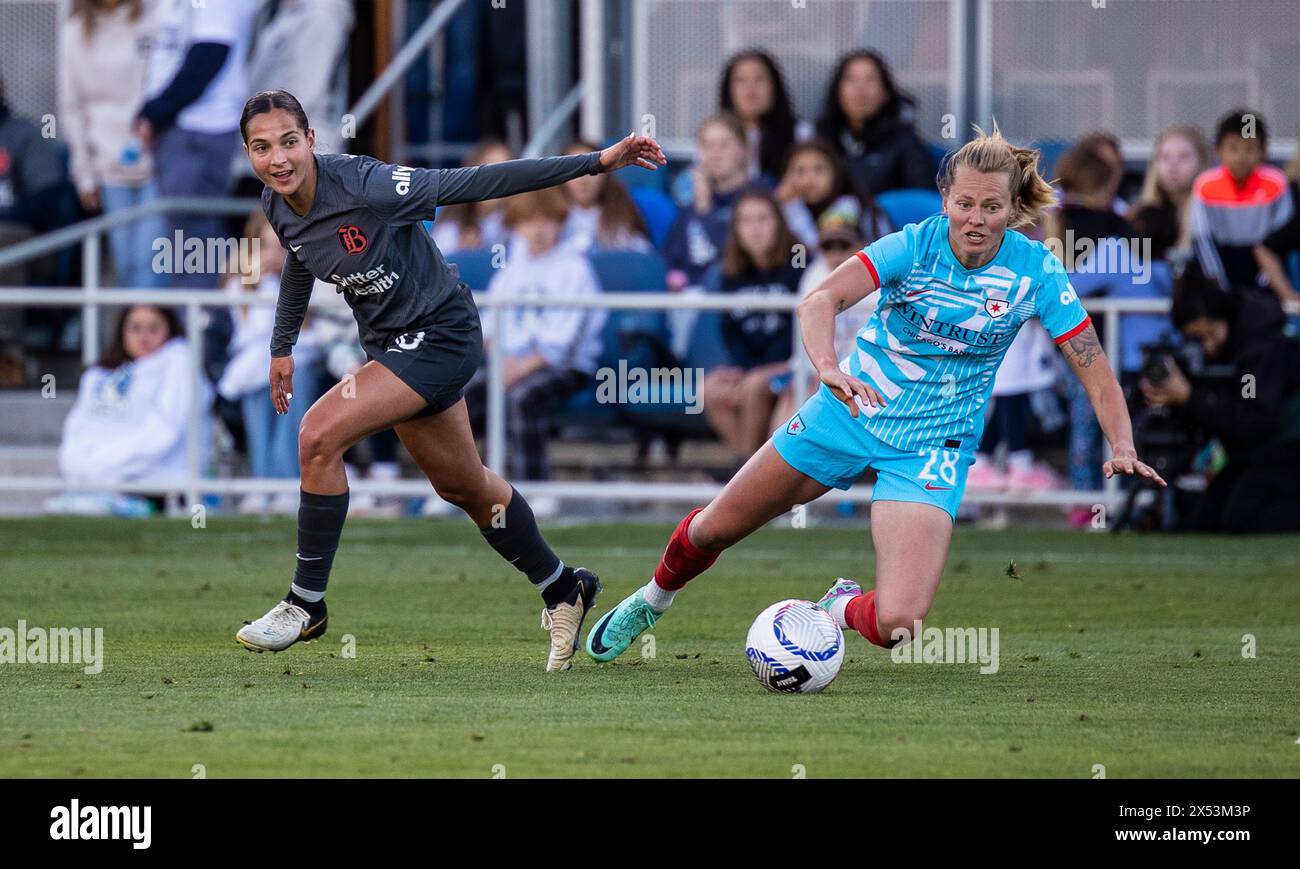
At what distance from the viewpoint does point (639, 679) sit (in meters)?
7.29

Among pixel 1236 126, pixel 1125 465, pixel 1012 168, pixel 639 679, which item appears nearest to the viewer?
pixel 1125 465

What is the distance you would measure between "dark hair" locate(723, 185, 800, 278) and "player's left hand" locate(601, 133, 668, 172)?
20.9 ft

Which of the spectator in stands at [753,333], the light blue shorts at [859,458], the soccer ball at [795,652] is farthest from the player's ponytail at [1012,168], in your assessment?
Result: the spectator in stands at [753,333]

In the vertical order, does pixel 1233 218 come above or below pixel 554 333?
above

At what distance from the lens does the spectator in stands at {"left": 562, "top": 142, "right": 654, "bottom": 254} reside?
1445 cm

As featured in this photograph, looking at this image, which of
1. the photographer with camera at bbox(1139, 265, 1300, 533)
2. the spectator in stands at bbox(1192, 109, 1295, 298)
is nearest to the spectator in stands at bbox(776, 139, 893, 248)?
the spectator in stands at bbox(1192, 109, 1295, 298)

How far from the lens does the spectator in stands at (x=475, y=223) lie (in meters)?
14.8

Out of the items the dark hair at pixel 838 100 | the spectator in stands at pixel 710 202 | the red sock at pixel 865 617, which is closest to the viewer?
the red sock at pixel 865 617

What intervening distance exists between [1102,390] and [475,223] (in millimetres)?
8421

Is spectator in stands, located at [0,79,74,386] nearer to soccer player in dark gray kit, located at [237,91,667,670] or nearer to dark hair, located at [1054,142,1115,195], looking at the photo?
dark hair, located at [1054,142,1115,195]

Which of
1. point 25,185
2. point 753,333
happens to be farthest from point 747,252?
point 25,185

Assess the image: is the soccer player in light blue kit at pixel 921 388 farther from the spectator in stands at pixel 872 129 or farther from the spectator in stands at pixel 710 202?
the spectator in stands at pixel 872 129

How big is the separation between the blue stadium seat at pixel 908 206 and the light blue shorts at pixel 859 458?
22.4 ft

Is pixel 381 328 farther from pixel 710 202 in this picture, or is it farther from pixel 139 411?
pixel 710 202
